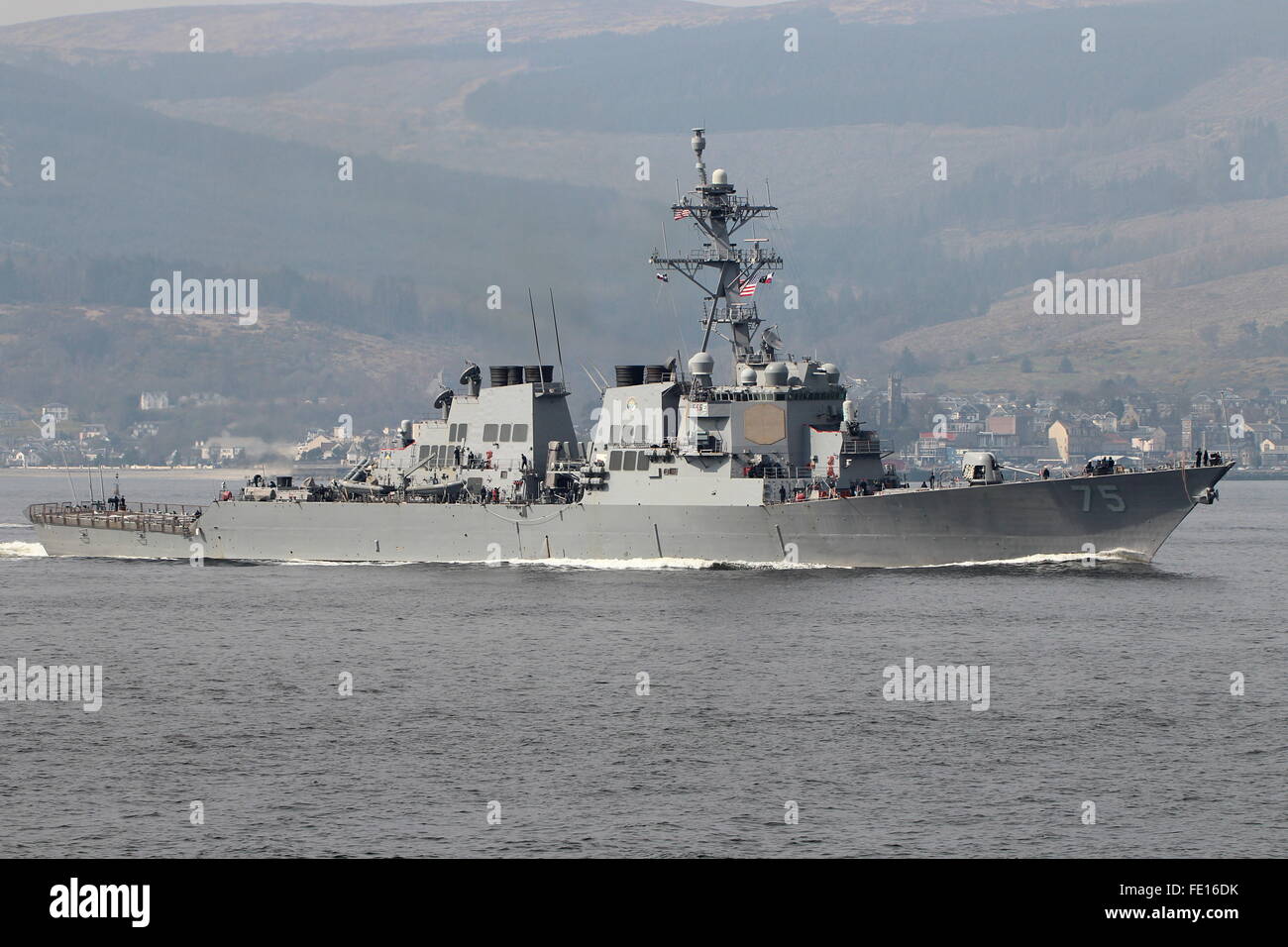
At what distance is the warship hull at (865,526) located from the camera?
4475 cm

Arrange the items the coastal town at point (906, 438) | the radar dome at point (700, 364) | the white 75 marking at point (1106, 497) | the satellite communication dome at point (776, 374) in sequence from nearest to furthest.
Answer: the white 75 marking at point (1106, 497) < the satellite communication dome at point (776, 374) < the radar dome at point (700, 364) < the coastal town at point (906, 438)

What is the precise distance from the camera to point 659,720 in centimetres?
→ 2714

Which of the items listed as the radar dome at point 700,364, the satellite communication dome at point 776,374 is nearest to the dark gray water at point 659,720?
the satellite communication dome at point 776,374

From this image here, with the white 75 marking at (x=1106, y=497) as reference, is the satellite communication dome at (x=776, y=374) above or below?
above

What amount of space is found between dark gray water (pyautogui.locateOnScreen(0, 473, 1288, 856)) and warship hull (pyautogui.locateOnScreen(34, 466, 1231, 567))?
37.3 inches

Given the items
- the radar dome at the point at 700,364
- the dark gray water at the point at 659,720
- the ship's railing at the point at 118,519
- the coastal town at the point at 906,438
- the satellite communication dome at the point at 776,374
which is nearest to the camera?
the dark gray water at the point at 659,720

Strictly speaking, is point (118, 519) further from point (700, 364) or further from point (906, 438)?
point (906, 438)

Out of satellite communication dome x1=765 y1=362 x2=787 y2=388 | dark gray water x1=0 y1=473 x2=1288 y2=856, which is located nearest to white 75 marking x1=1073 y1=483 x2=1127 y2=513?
dark gray water x1=0 y1=473 x2=1288 y2=856

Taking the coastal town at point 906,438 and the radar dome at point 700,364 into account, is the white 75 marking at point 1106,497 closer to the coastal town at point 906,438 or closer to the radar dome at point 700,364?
the radar dome at point 700,364

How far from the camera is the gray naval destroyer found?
45.2m

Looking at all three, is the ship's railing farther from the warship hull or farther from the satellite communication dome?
the satellite communication dome

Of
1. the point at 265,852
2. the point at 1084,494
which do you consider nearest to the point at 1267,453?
the point at 1084,494

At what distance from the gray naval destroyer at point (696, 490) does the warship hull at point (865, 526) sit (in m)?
0.05

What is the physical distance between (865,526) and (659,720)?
64.6ft
